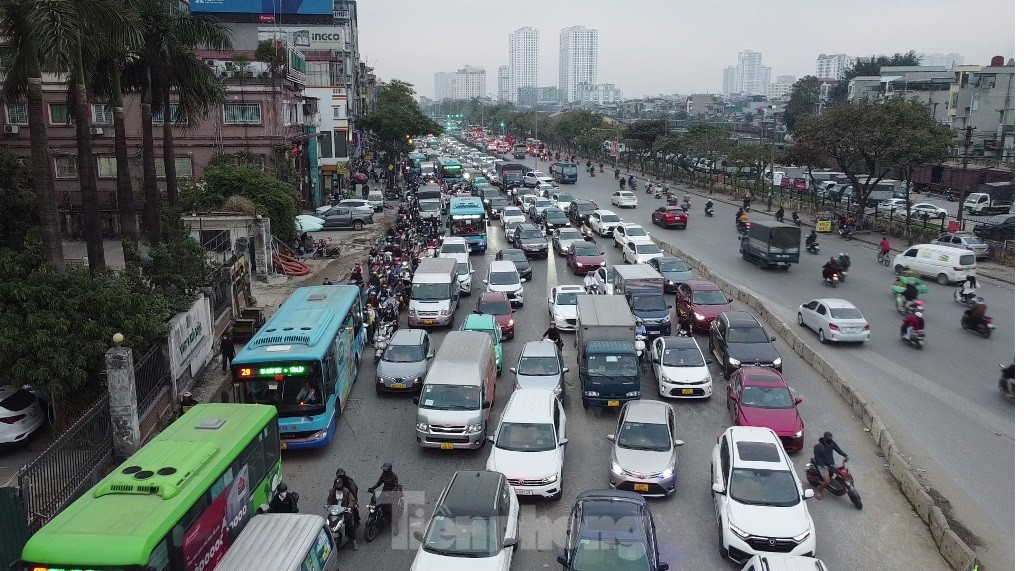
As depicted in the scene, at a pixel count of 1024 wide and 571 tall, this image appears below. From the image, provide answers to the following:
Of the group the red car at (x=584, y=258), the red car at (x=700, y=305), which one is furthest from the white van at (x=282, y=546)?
the red car at (x=584, y=258)

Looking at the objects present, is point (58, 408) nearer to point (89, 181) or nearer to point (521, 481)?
point (89, 181)

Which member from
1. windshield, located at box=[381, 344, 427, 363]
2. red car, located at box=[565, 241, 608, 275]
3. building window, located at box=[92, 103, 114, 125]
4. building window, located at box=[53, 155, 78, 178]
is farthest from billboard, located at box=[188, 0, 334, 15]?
windshield, located at box=[381, 344, 427, 363]

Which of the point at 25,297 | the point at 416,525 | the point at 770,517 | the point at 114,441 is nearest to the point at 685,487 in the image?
the point at 770,517

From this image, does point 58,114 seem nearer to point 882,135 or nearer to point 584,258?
point 584,258

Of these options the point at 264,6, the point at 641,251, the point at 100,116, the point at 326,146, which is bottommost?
the point at 641,251

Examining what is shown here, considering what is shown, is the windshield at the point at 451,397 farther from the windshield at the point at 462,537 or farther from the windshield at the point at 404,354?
the windshield at the point at 462,537

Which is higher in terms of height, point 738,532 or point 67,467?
point 67,467

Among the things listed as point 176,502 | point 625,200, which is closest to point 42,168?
point 176,502
